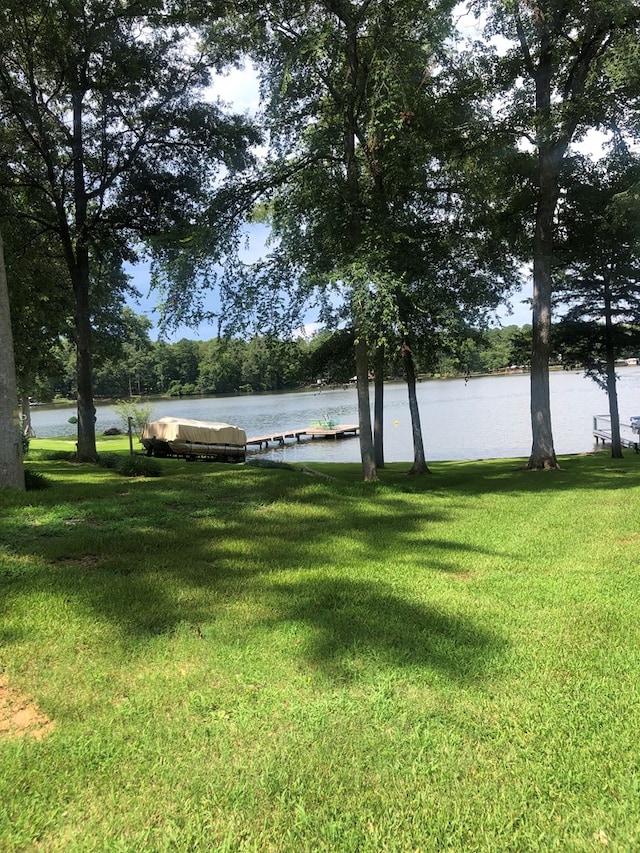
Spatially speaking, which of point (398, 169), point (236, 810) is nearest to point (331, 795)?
point (236, 810)

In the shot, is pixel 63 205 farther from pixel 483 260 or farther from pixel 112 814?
pixel 112 814

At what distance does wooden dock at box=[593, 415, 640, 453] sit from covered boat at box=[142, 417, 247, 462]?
18.1 meters

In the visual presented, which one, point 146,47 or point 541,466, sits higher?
point 146,47

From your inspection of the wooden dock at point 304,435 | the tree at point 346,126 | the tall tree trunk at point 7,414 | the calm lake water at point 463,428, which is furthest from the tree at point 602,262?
the wooden dock at point 304,435

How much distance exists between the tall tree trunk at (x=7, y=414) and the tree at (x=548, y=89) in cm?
1069

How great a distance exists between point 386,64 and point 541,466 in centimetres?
971

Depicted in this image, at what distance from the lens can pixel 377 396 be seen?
18.3 m

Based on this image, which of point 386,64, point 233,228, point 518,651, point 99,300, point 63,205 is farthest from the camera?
point 99,300

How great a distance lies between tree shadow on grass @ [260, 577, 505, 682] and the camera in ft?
11.1

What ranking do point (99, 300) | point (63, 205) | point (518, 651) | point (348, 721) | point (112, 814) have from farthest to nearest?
1. point (99, 300)
2. point (63, 205)
3. point (518, 651)
4. point (348, 721)
5. point (112, 814)

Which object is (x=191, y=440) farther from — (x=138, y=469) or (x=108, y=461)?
(x=138, y=469)

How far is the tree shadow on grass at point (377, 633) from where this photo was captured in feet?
11.1

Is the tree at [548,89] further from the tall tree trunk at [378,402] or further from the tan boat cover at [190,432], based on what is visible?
the tan boat cover at [190,432]

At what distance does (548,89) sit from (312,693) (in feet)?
50.1
